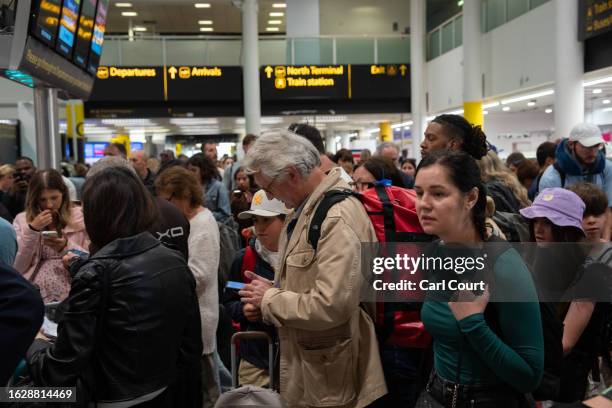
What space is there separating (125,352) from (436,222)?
1157 millimetres

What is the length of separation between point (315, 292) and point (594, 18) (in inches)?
346

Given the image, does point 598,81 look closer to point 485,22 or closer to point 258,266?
point 485,22

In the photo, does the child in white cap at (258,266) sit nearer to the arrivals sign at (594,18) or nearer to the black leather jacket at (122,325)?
the black leather jacket at (122,325)

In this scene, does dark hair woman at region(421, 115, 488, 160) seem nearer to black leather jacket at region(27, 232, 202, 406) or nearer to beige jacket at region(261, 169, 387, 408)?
beige jacket at region(261, 169, 387, 408)

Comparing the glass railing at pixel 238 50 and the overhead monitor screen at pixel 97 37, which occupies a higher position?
the glass railing at pixel 238 50

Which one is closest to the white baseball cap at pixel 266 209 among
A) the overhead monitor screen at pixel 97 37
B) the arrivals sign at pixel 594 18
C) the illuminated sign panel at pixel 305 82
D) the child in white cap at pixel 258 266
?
the child in white cap at pixel 258 266

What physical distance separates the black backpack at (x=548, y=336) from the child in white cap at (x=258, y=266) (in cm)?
129

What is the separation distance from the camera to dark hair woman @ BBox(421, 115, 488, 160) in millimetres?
→ 3078

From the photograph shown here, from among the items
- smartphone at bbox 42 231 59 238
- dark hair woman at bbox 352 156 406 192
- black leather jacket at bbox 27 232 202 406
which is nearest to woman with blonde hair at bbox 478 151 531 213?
dark hair woman at bbox 352 156 406 192

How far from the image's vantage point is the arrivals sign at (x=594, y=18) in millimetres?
8766

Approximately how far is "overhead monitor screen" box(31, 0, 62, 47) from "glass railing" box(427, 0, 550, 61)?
29.3ft

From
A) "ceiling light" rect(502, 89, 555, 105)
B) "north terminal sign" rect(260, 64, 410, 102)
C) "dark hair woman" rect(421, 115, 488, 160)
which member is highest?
"north terminal sign" rect(260, 64, 410, 102)

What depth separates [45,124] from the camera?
745cm

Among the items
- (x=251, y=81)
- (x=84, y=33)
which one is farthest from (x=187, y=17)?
(x=84, y=33)
